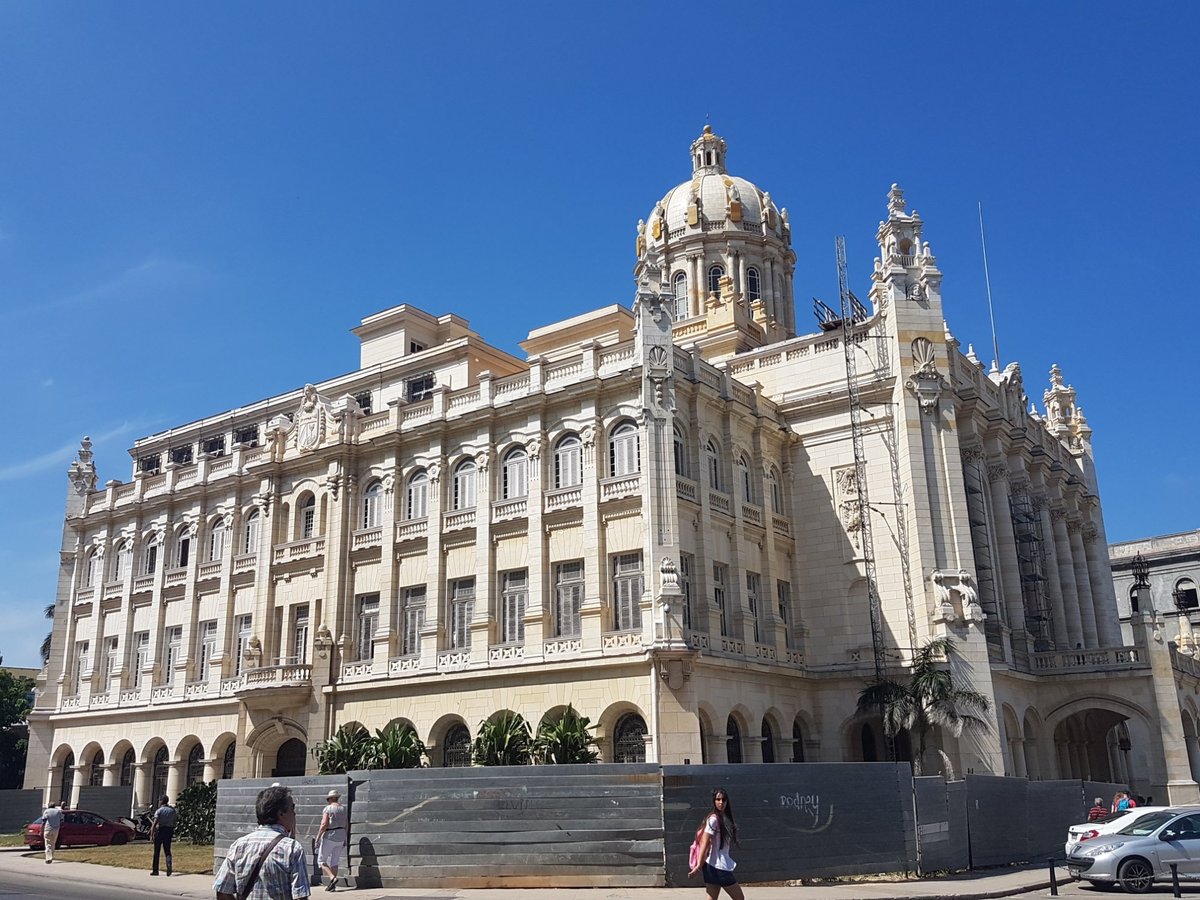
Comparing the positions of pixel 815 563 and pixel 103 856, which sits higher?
pixel 815 563

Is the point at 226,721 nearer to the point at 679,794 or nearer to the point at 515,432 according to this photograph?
the point at 515,432

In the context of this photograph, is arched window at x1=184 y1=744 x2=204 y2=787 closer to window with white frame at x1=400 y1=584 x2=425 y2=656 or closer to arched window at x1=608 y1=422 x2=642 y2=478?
window with white frame at x1=400 y1=584 x2=425 y2=656

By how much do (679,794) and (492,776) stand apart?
3542mm

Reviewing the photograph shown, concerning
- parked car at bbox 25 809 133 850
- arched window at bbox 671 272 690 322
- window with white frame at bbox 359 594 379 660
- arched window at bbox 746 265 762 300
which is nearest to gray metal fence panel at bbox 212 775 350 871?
parked car at bbox 25 809 133 850

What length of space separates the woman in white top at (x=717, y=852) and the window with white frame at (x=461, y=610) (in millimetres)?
22582

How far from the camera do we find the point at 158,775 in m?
45.3

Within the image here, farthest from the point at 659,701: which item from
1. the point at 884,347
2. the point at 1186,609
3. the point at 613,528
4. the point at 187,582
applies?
the point at 1186,609

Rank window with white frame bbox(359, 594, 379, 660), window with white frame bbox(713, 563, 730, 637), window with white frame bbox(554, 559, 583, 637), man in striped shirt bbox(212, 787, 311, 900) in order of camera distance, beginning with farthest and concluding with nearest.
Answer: window with white frame bbox(359, 594, 379, 660), window with white frame bbox(713, 563, 730, 637), window with white frame bbox(554, 559, 583, 637), man in striped shirt bbox(212, 787, 311, 900)

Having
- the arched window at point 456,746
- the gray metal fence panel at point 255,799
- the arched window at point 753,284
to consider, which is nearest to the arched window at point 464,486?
the arched window at point 456,746

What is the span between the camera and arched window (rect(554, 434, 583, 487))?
35406mm

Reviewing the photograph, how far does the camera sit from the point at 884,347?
38.7m

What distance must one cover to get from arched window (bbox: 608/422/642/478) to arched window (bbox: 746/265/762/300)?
22.0 m

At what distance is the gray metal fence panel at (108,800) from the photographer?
41.3 m

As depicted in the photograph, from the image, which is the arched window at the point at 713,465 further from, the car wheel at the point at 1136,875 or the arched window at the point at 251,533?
the arched window at the point at 251,533
